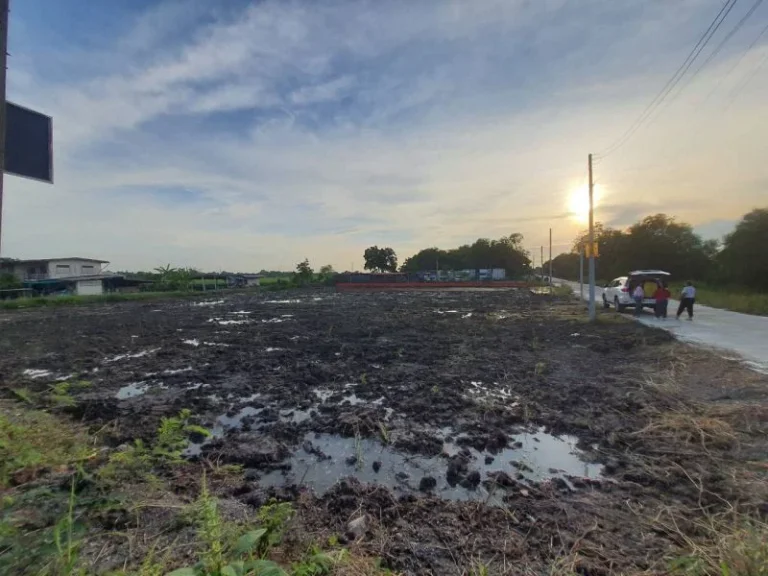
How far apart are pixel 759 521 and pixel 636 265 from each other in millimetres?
48696

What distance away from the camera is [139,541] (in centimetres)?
257

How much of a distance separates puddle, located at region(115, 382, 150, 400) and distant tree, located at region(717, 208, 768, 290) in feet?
115

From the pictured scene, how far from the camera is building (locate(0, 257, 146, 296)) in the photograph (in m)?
42.4

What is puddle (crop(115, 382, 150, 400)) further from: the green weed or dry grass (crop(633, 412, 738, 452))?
dry grass (crop(633, 412, 738, 452))

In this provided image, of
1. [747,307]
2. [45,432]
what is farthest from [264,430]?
[747,307]

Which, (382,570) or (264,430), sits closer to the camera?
(382,570)

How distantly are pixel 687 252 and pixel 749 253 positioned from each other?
16.1 meters

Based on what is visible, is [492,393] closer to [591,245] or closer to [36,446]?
[36,446]

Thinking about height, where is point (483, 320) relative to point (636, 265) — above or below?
below

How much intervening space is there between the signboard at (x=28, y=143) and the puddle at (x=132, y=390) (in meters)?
4.39

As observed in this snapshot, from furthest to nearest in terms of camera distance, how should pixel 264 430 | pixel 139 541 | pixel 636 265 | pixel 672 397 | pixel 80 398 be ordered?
pixel 636 265, pixel 80 398, pixel 672 397, pixel 264 430, pixel 139 541

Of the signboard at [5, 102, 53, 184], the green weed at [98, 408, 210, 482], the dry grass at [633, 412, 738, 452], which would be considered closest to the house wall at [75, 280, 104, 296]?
the green weed at [98, 408, 210, 482]

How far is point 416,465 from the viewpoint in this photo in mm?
4020

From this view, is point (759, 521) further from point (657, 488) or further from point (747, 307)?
point (747, 307)
